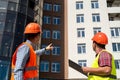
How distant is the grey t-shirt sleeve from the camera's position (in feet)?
12.1

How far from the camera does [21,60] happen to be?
3.82 meters

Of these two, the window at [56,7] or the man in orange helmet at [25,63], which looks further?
the window at [56,7]

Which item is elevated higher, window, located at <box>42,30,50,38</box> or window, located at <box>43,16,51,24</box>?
window, located at <box>43,16,51,24</box>

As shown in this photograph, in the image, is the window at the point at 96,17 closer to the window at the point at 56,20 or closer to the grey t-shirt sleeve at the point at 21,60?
the window at the point at 56,20

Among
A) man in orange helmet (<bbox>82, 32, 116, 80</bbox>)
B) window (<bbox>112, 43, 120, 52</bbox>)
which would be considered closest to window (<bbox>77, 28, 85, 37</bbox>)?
window (<bbox>112, 43, 120, 52</bbox>)

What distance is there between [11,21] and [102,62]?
21411 mm

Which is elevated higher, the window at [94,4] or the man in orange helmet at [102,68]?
the window at [94,4]

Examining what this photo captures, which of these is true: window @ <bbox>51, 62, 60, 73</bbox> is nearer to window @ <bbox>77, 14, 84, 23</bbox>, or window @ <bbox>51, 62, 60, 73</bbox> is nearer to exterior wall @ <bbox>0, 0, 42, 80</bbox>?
window @ <bbox>77, 14, 84, 23</bbox>

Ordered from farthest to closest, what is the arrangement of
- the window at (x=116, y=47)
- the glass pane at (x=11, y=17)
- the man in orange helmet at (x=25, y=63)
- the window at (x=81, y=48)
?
the window at (x=116, y=47), the window at (x=81, y=48), the glass pane at (x=11, y=17), the man in orange helmet at (x=25, y=63)

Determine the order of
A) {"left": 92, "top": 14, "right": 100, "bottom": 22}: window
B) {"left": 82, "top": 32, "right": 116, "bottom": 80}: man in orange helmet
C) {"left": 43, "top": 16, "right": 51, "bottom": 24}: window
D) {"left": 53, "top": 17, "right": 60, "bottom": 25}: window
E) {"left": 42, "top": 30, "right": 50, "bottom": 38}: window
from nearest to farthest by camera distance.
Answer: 1. {"left": 82, "top": 32, "right": 116, "bottom": 80}: man in orange helmet
2. {"left": 92, "top": 14, "right": 100, "bottom": 22}: window
3. {"left": 42, "top": 30, "right": 50, "bottom": 38}: window
4. {"left": 43, "top": 16, "right": 51, "bottom": 24}: window
5. {"left": 53, "top": 17, "right": 60, "bottom": 25}: window

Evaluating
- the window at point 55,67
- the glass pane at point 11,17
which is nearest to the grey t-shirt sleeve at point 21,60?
the glass pane at point 11,17

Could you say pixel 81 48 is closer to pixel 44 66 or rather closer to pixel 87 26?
pixel 87 26

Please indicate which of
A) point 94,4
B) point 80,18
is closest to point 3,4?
point 80,18

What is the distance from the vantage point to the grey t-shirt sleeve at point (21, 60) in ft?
12.1
